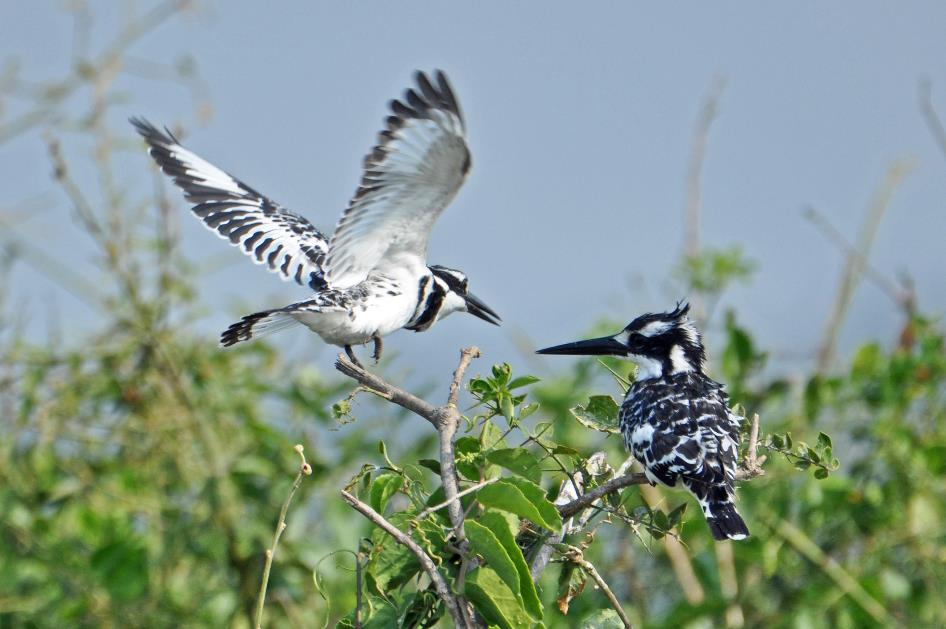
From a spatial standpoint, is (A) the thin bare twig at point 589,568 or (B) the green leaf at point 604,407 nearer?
(A) the thin bare twig at point 589,568

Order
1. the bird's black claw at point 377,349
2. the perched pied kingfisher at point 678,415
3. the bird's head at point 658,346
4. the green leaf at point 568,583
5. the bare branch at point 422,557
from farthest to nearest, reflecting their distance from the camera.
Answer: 1. the bird's black claw at point 377,349
2. the bird's head at point 658,346
3. the perched pied kingfisher at point 678,415
4. the green leaf at point 568,583
5. the bare branch at point 422,557

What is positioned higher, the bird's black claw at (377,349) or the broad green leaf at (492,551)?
the bird's black claw at (377,349)

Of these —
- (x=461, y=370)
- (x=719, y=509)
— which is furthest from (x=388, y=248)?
(x=461, y=370)

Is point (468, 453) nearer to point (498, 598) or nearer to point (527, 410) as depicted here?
point (527, 410)

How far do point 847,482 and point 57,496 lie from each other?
2249mm

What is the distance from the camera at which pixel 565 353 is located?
295 centimetres

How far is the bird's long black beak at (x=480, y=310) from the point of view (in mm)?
3857

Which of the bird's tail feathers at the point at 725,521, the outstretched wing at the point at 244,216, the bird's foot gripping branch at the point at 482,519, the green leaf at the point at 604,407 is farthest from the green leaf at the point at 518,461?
the outstretched wing at the point at 244,216

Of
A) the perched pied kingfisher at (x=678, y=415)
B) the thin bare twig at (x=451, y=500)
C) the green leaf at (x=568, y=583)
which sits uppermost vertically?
the perched pied kingfisher at (x=678, y=415)

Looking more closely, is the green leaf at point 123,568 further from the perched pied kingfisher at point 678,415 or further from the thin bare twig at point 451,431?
the thin bare twig at point 451,431

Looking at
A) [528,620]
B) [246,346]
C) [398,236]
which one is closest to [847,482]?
[398,236]

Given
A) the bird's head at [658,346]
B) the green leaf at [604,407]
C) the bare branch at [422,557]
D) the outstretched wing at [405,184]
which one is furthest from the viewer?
the bird's head at [658,346]

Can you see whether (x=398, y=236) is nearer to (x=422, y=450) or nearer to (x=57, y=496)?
(x=422, y=450)

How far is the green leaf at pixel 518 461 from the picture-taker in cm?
171
